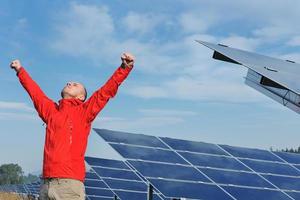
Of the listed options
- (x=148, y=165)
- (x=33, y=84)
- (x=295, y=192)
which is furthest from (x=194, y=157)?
(x=33, y=84)

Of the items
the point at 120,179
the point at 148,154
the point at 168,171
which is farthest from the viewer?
the point at 120,179

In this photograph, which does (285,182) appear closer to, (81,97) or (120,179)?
(120,179)

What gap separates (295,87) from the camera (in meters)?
8.52

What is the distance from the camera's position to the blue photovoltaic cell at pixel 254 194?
31.1ft

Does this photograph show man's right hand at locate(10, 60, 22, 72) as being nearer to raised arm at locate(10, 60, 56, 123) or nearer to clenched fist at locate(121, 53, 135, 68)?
raised arm at locate(10, 60, 56, 123)

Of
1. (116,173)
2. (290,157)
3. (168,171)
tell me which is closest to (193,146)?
(168,171)

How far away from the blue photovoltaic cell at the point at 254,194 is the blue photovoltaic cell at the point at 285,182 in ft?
2.04

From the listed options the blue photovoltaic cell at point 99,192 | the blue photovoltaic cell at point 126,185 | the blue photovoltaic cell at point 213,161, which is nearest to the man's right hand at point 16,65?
the blue photovoltaic cell at point 213,161

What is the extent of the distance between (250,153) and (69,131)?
9083mm

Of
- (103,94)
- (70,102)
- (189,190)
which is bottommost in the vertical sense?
(189,190)

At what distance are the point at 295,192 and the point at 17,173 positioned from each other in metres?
145

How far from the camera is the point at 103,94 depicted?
481cm

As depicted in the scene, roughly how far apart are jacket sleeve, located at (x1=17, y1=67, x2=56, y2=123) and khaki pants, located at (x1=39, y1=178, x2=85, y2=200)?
2.06ft

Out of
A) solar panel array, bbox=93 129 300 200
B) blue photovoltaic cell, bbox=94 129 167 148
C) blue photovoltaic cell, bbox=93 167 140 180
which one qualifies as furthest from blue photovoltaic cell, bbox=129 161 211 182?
blue photovoltaic cell, bbox=93 167 140 180
